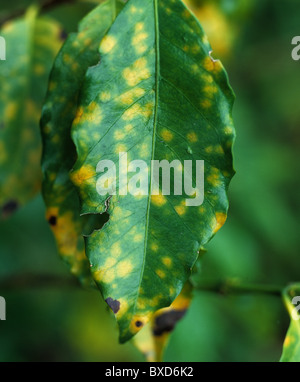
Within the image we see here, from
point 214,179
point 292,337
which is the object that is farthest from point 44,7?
point 292,337

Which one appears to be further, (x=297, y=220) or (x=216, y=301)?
(x=297, y=220)

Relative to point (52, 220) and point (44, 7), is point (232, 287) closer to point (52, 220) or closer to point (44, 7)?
point (52, 220)

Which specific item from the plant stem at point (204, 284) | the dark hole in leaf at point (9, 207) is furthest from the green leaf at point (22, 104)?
the plant stem at point (204, 284)

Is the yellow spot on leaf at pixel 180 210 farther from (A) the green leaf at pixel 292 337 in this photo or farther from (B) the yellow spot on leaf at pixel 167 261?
(A) the green leaf at pixel 292 337
